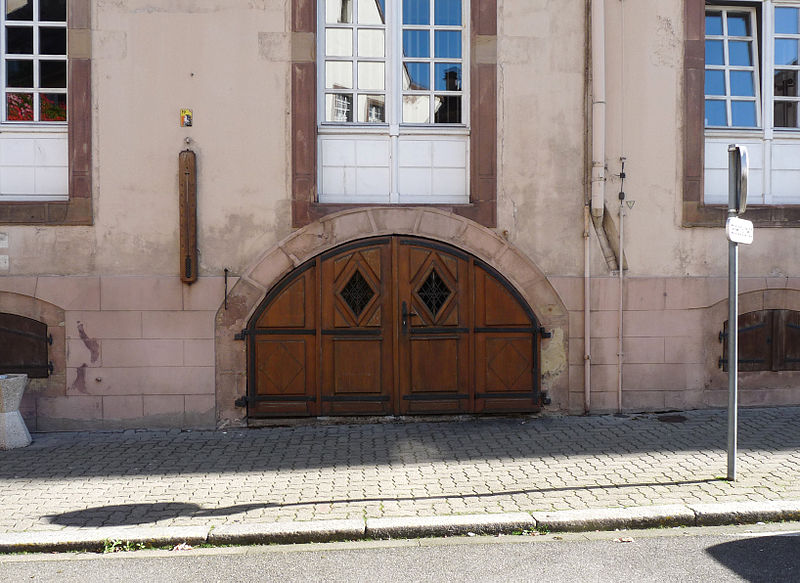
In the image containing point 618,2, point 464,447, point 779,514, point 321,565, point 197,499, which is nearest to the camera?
point 321,565

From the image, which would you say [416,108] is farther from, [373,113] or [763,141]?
[763,141]

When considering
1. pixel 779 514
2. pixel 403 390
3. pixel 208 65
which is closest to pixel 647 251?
pixel 403 390

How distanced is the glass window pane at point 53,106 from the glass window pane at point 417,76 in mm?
4047

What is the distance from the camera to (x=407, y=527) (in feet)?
16.4

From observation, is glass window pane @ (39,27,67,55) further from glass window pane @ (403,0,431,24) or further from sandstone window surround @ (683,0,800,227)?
sandstone window surround @ (683,0,800,227)

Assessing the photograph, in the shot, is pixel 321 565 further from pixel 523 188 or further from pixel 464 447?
pixel 523 188

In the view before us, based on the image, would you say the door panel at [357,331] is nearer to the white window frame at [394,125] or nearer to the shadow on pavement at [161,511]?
the white window frame at [394,125]

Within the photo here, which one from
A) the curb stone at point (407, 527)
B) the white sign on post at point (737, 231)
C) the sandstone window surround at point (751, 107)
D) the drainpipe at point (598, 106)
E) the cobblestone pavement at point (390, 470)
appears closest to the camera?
the curb stone at point (407, 527)

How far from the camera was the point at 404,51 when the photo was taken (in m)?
8.66

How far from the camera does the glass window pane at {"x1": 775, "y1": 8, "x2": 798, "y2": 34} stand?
9.15m

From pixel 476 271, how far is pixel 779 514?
4.19 m

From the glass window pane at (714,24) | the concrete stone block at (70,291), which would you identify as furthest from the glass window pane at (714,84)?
the concrete stone block at (70,291)

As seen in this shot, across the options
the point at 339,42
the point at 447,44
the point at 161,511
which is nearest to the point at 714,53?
the point at 447,44

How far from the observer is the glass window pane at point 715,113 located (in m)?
Result: 9.07
